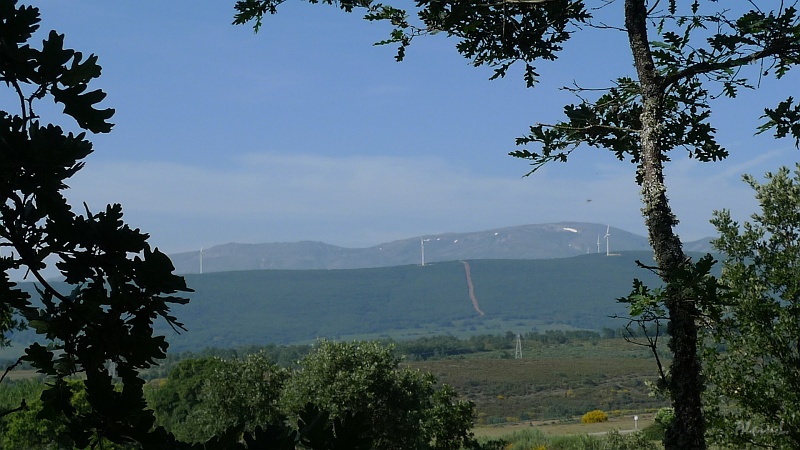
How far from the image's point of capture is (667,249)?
7496mm

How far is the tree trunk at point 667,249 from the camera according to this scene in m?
7.12

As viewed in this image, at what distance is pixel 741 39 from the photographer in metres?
7.52

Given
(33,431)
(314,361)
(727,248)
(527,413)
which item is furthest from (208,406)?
(527,413)

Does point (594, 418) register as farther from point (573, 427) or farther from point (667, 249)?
point (667, 249)

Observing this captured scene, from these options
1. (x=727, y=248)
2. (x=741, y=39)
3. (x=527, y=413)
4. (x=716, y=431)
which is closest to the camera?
(x=741, y=39)

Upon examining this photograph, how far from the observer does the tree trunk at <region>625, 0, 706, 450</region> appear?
7.12m

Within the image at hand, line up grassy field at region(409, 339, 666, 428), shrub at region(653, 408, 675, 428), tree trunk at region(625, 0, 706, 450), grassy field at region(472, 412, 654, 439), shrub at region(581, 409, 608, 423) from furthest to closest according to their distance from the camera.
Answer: grassy field at region(409, 339, 666, 428) < shrub at region(581, 409, 608, 423) < grassy field at region(472, 412, 654, 439) < shrub at region(653, 408, 675, 428) < tree trunk at region(625, 0, 706, 450)

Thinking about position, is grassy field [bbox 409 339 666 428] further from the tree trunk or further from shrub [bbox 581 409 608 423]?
the tree trunk

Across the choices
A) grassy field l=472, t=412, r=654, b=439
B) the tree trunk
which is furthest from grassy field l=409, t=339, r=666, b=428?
the tree trunk

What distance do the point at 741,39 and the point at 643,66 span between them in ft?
2.83

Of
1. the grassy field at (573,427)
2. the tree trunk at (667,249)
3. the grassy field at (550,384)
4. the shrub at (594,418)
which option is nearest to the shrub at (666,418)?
the tree trunk at (667,249)

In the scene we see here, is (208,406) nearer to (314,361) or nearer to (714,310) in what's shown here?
(314,361)

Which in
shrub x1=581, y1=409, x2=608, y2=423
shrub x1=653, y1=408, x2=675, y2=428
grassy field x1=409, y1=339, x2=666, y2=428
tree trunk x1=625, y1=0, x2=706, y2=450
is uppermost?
tree trunk x1=625, y1=0, x2=706, y2=450

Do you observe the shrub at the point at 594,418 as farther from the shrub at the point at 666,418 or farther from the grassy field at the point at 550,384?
the shrub at the point at 666,418
